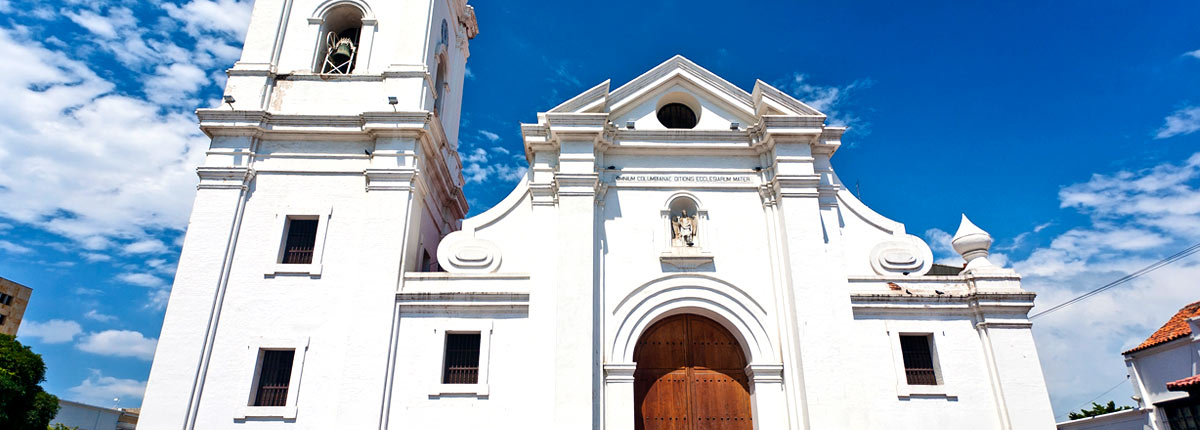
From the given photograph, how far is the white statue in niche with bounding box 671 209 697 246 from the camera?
15.6 m

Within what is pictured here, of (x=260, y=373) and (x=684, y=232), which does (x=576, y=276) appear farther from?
(x=260, y=373)

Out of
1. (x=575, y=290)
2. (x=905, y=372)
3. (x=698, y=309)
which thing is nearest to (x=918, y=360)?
(x=905, y=372)

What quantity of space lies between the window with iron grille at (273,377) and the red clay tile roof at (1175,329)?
20.9 metres

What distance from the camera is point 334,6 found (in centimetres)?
1811

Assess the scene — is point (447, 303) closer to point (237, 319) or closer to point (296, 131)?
point (237, 319)

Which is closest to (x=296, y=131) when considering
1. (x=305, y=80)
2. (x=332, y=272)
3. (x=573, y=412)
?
(x=305, y=80)

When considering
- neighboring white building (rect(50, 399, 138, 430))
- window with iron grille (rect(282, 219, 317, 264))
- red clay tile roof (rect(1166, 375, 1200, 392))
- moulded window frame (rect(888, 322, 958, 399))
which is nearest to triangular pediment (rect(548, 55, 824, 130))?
moulded window frame (rect(888, 322, 958, 399))

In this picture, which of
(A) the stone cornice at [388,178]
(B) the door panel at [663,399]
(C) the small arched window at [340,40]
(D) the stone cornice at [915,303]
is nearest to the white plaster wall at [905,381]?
(D) the stone cornice at [915,303]

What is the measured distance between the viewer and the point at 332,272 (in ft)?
48.6

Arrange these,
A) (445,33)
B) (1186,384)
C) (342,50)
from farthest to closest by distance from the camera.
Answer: (445,33)
(342,50)
(1186,384)

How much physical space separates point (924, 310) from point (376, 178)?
1205 cm

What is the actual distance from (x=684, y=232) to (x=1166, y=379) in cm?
1335

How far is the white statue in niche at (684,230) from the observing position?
15.6 metres

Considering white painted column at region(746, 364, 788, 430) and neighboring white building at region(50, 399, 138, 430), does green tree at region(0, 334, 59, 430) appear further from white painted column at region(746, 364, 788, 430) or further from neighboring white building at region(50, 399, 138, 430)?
white painted column at region(746, 364, 788, 430)
